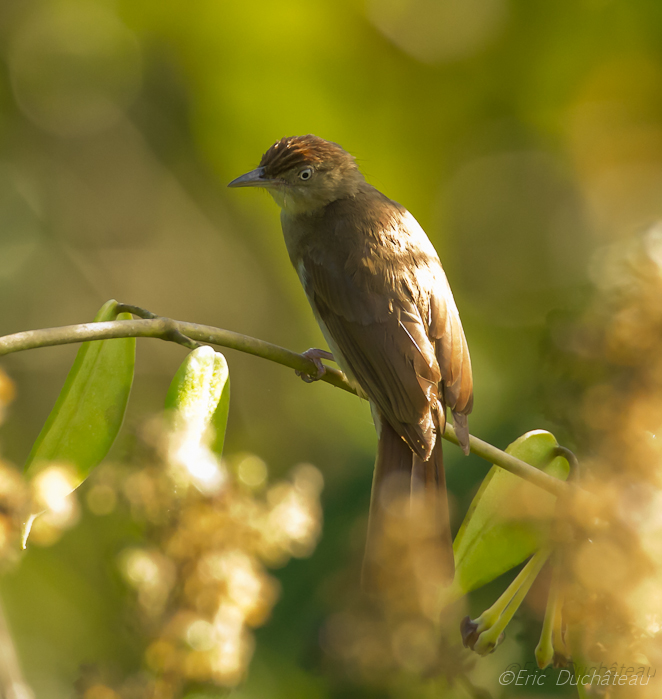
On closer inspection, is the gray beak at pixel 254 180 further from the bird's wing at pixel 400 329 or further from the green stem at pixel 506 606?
the green stem at pixel 506 606

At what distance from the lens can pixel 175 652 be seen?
0.83m

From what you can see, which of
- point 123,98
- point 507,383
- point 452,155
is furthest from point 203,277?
point 507,383

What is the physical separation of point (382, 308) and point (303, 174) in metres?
0.88

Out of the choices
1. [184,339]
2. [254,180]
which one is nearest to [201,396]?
[184,339]

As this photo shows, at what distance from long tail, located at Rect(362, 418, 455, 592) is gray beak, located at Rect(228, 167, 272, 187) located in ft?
3.69

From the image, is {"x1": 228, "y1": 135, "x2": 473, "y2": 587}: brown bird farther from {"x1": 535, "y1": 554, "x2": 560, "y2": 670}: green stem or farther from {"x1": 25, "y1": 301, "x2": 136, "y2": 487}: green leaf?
{"x1": 25, "y1": 301, "x2": 136, "y2": 487}: green leaf

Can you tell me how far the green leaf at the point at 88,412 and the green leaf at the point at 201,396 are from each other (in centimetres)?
14

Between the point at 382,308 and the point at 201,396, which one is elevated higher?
the point at 201,396

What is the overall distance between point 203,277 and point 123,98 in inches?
41.7

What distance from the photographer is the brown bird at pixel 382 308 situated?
2.34m

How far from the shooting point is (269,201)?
3.63 m

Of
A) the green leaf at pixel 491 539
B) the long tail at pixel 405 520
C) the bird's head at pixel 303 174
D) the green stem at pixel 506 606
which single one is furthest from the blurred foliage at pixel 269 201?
the green stem at pixel 506 606

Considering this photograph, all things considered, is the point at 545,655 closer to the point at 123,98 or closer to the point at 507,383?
the point at 507,383

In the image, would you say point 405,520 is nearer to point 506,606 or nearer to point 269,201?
point 506,606
